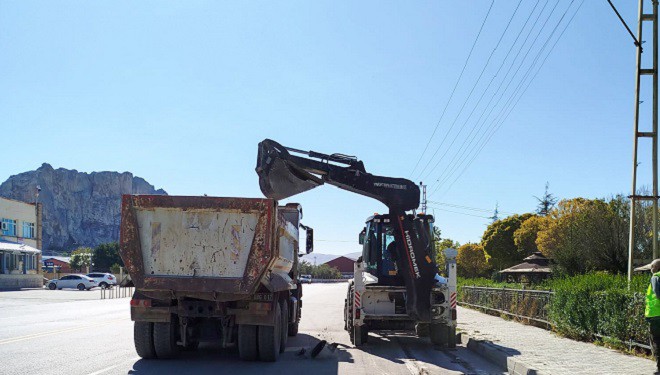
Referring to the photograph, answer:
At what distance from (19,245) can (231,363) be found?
54.2 metres

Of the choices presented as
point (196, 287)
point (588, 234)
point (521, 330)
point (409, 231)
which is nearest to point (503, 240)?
point (588, 234)

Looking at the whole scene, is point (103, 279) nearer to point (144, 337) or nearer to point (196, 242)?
point (144, 337)

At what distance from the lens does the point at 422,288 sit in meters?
12.7

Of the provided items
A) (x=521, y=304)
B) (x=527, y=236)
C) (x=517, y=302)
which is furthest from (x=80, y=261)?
(x=521, y=304)

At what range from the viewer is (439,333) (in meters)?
13.2

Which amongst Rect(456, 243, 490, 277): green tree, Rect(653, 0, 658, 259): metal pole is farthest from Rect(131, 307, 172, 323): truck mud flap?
Rect(456, 243, 490, 277): green tree

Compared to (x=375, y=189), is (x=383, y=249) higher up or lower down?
lower down

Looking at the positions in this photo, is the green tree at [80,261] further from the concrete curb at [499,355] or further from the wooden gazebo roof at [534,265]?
the concrete curb at [499,355]

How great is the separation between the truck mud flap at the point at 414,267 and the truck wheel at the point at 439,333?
2.17 feet

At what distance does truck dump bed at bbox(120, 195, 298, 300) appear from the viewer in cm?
984

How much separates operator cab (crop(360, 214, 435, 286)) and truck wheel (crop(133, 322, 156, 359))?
5091mm

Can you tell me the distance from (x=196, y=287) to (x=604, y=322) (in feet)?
24.7

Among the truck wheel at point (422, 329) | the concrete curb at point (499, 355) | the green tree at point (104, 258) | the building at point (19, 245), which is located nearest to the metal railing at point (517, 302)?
the concrete curb at point (499, 355)

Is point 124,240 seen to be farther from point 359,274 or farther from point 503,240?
point 503,240
